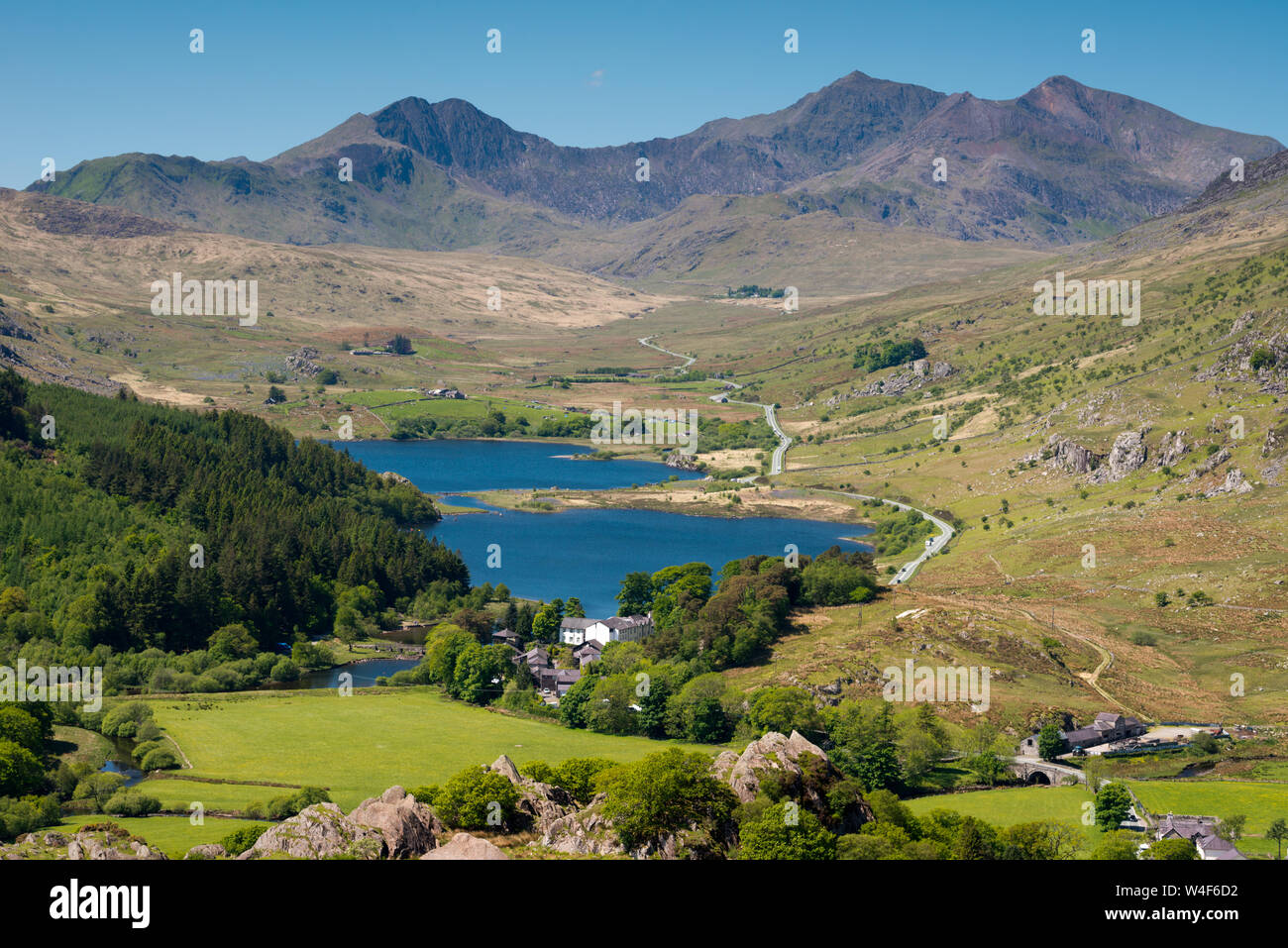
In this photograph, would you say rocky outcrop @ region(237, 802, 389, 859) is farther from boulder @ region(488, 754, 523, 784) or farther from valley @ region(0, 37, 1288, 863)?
boulder @ region(488, 754, 523, 784)

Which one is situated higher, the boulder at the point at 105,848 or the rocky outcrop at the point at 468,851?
the rocky outcrop at the point at 468,851

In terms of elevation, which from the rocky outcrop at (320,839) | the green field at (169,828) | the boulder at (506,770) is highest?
the rocky outcrop at (320,839)

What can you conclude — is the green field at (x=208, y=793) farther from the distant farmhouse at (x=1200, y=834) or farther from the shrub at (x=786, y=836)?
the distant farmhouse at (x=1200, y=834)

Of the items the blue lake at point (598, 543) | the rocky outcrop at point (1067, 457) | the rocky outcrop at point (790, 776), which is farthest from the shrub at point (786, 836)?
the rocky outcrop at point (1067, 457)

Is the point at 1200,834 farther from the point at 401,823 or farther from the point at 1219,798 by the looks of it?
the point at 401,823

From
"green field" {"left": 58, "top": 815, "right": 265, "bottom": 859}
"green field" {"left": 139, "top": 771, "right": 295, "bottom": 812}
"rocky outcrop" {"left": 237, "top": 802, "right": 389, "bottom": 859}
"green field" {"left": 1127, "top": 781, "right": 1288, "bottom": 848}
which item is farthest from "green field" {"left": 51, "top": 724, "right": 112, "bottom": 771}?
"green field" {"left": 1127, "top": 781, "right": 1288, "bottom": 848}

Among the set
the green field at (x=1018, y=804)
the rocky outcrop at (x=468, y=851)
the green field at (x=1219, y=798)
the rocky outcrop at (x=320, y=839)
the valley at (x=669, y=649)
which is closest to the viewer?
the rocky outcrop at (x=468, y=851)

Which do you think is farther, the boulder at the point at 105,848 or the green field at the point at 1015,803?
the green field at the point at 1015,803
